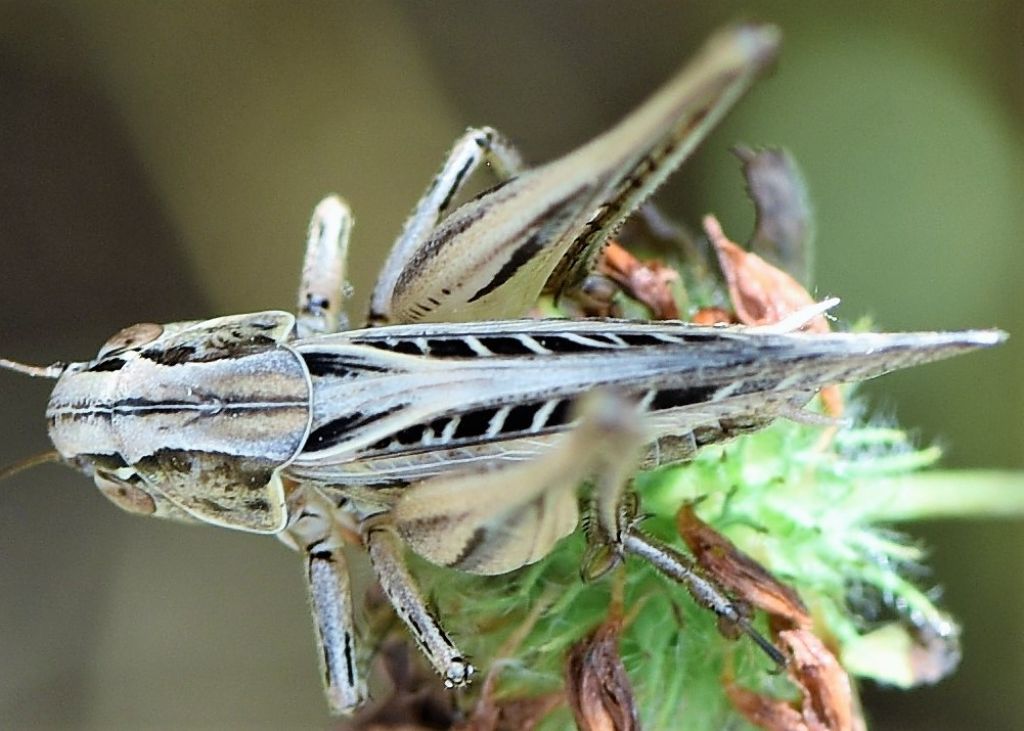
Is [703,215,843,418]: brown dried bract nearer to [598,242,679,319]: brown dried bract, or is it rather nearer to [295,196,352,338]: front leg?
[598,242,679,319]: brown dried bract

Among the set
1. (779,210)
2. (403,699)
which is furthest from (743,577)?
(779,210)

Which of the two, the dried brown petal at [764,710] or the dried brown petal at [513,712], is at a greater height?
the dried brown petal at [513,712]

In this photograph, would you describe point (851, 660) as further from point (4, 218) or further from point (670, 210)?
point (4, 218)

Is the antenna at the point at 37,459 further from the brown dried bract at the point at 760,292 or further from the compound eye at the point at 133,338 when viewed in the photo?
the brown dried bract at the point at 760,292

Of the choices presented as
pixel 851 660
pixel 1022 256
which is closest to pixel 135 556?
pixel 851 660

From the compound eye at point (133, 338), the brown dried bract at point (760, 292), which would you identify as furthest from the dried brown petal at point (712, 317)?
the compound eye at point (133, 338)

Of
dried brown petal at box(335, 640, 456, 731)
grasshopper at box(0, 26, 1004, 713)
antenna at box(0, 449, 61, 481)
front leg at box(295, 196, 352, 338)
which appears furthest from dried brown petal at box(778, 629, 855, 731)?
antenna at box(0, 449, 61, 481)
